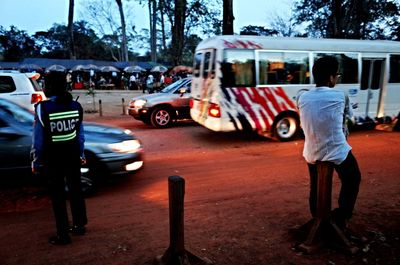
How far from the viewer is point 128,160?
570 cm

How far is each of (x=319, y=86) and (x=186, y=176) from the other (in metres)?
3.61

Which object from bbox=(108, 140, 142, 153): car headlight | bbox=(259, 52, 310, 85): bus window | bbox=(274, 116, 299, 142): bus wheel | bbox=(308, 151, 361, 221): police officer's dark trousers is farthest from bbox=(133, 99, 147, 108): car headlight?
bbox=(308, 151, 361, 221): police officer's dark trousers

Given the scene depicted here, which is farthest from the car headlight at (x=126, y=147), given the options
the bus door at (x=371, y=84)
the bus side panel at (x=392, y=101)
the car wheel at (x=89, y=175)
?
the bus side panel at (x=392, y=101)

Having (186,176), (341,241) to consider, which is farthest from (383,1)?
(341,241)

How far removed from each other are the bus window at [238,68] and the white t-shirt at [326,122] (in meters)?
5.43

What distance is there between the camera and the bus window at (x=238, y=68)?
29.2 feet

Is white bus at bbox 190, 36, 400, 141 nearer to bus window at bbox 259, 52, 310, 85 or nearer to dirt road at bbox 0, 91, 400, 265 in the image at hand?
bus window at bbox 259, 52, 310, 85

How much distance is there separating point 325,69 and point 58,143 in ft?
8.90

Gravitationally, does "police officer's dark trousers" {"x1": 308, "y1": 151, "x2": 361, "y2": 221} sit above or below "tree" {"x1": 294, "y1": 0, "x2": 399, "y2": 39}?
below

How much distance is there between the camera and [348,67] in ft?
33.7

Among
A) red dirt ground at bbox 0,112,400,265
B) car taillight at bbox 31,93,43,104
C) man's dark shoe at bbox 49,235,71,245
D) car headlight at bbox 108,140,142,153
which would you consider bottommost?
red dirt ground at bbox 0,112,400,265

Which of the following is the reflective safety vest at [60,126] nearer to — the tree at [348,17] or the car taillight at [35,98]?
the car taillight at [35,98]

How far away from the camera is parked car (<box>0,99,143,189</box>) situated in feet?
17.3

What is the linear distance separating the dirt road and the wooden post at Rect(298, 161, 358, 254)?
96 mm
